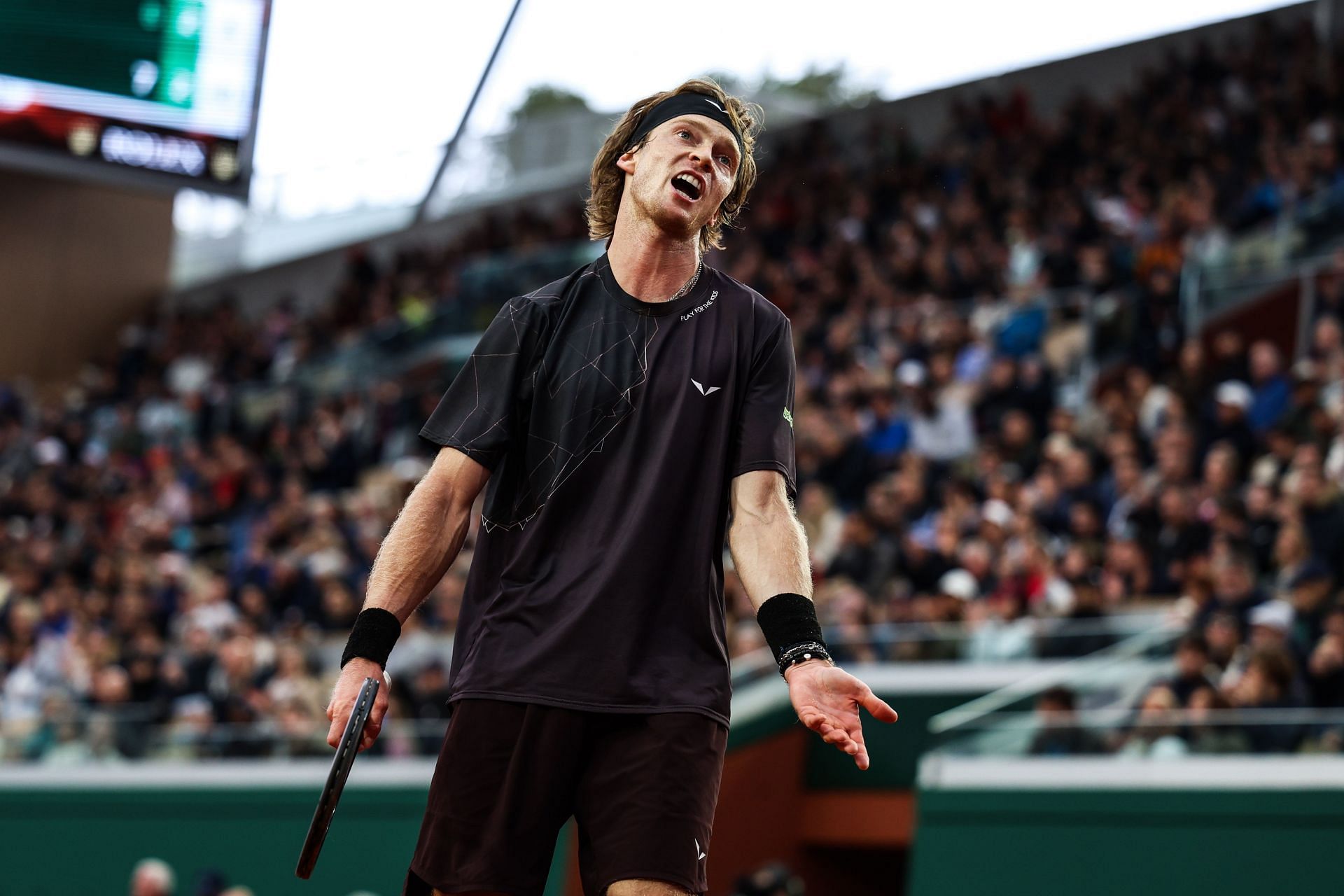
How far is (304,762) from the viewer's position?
11.2m

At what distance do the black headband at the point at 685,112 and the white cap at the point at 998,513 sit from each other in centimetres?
695

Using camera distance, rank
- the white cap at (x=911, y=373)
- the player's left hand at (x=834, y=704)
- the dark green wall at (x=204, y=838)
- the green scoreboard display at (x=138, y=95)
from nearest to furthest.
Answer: the player's left hand at (x=834, y=704)
the dark green wall at (x=204, y=838)
the green scoreboard display at (x=138, y=95)
the white cap at (x=911, y=373)

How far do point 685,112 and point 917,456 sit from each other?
8125mm

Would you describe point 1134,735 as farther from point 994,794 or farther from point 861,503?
point 861,503

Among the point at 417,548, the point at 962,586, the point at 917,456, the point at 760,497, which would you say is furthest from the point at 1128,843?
the point at 417,548

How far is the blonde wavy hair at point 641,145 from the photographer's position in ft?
11.0

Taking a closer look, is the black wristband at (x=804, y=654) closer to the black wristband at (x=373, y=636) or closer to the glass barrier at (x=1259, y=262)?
the black wristband at (x=373, y=636)

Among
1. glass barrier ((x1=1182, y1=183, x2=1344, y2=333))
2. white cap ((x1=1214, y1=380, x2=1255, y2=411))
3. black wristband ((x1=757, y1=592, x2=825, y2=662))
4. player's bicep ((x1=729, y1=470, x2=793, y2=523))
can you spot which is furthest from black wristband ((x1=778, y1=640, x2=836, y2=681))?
glass barrier ((x1=1182, y1=183, x2=1344, y2=333))

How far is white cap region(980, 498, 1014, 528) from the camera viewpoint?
1002 centimetres

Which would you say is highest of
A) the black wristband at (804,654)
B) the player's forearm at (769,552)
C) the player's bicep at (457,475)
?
the player's bicep at (457,475)

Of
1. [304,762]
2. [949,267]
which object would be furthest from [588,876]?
[949,267]

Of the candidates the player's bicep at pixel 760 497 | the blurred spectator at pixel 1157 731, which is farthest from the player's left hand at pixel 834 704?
the blurred spectator at pixel 1157 731

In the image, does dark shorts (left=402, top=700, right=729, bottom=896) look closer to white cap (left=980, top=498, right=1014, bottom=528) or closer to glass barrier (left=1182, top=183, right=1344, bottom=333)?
white cap (left=980, top=498, right=1014, bottom=528)

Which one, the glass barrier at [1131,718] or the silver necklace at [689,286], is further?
the glass barrier at [1131,718]
